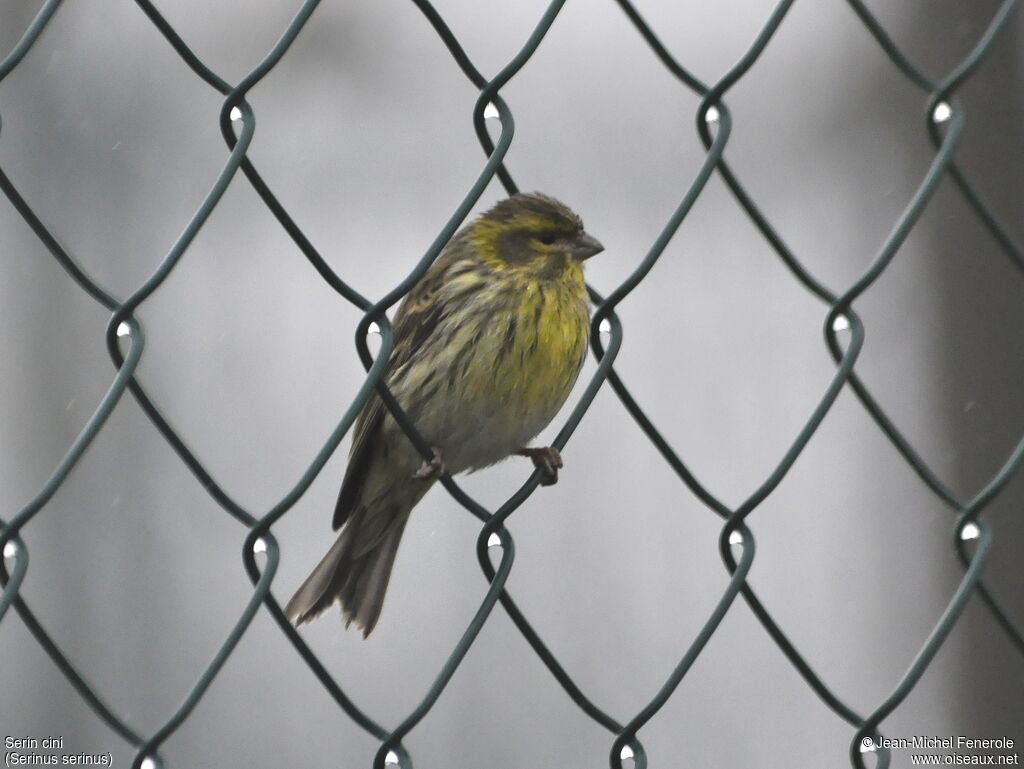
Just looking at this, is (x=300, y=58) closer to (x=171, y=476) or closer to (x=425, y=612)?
(x=171, y=476)

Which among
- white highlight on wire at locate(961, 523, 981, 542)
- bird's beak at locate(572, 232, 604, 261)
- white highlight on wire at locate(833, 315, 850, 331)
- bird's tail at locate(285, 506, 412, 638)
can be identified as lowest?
bird's tail at locate(285, 506, 412, 638)

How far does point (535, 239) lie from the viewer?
3828 mm

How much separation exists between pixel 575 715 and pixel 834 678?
4.70 ft

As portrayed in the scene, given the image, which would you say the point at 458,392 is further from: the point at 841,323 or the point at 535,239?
the point at 841,323

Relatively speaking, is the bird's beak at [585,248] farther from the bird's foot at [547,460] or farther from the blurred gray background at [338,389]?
the blurred gray background at [338,389]

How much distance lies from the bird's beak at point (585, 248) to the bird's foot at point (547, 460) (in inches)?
21.2

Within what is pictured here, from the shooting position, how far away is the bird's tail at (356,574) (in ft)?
11.5

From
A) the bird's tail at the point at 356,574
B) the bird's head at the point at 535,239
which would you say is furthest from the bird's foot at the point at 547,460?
the bird's head at the point at 535,239

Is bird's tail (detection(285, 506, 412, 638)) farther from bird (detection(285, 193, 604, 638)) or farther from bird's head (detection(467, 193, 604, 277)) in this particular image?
bird's head (detection(467, 193, 604, 277))

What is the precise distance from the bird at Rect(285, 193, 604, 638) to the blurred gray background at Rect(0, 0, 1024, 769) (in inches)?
108

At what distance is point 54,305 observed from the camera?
7227 millimetres

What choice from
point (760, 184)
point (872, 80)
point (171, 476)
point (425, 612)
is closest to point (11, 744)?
point (171, 476)

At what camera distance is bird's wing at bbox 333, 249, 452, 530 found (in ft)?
11.5

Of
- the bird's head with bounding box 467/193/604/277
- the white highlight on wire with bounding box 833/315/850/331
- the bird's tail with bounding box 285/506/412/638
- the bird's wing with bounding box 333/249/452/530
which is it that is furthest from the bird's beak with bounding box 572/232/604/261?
the white highlight on wire with bounding box 833/315/850/331
